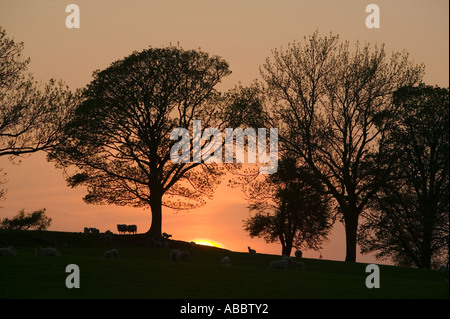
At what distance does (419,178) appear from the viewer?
58.8 metres

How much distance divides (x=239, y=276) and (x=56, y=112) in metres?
32.0

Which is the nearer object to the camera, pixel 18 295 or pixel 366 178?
pixel 18 295

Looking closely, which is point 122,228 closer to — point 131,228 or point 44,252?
point 131,228

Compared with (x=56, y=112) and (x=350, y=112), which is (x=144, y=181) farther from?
(x=350, y=112)

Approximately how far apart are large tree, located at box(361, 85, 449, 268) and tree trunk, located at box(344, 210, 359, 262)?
422cm

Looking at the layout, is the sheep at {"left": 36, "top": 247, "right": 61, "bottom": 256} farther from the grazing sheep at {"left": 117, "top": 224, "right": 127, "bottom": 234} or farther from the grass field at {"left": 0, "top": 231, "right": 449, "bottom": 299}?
the grazing sheep at {"left": 117, "top": 224, "right": 127, "bottom": 234}

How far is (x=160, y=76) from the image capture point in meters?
63.8

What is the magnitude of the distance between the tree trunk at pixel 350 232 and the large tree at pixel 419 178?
422cm

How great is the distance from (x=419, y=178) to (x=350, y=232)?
346 inches

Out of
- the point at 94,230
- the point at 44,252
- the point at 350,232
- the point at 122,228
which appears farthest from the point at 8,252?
the point at 122,228

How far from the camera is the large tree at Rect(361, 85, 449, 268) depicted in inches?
2264

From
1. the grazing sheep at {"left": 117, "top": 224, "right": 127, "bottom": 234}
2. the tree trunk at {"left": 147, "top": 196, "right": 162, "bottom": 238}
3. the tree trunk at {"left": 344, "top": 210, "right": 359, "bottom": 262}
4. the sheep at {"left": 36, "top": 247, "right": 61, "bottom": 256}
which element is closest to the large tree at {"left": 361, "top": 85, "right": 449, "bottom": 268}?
the tree trunk at {"left": 344, "top": 210, "right": 359, "bottom": 262}

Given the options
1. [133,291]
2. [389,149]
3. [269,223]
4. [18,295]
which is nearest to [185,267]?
[133,291]

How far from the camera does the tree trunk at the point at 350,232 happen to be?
5662 cm
